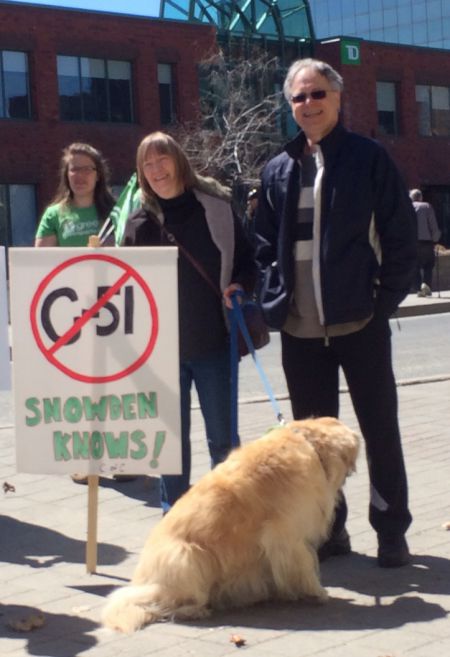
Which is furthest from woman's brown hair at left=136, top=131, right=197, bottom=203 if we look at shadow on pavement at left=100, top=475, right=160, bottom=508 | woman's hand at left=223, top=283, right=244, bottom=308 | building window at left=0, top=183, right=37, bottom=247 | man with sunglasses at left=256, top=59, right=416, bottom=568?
building window at left=0, top=183, right=37, bottom=247

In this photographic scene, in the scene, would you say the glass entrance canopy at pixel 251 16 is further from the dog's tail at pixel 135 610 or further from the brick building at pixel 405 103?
the dog's tail at pixel 135 610

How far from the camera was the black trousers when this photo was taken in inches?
211

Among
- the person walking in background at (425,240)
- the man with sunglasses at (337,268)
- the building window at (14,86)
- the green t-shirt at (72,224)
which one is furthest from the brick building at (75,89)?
the man with sunglasses at (337,268)

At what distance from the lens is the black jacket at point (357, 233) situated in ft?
16.9

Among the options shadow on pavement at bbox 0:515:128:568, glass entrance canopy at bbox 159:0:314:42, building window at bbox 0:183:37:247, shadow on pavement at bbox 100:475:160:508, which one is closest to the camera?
shadow on pavement at bbox 0:515:128:568

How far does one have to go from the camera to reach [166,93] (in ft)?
135

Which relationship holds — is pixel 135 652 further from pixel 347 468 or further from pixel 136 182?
pixel 136 182

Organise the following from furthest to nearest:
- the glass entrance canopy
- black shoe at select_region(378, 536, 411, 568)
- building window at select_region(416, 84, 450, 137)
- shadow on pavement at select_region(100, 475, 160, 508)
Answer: building window at select_region(416, 84, 450, 137), the glass entrance canopy, shadow on pavement at select_region(100, 475, 160, 508), black shoe at select_region(378, 536, 411, 568)

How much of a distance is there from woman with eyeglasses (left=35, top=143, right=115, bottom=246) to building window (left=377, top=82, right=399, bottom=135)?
41.5m

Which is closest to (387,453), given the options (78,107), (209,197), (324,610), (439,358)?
(324,610)

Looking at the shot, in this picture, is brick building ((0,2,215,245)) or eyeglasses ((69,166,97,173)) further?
brick building ((0,2,215,245))

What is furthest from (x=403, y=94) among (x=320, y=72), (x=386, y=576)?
(x=386, y=576)

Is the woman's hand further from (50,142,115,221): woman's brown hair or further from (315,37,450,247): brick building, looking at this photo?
(315,37,450,247): brick building

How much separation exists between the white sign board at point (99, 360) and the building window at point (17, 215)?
1239 inches
